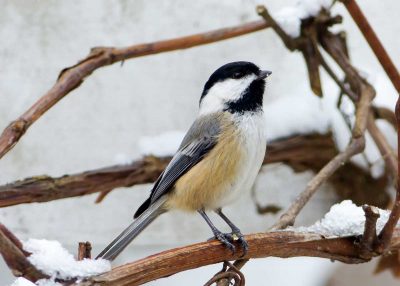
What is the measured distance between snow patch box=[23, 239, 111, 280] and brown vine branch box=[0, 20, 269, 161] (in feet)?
1.57

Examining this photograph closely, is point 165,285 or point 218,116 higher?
point 218,116

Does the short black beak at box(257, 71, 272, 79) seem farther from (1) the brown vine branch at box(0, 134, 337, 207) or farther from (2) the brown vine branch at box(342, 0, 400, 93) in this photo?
(1) the brown vine branch at box(0, 134, 337, 207)

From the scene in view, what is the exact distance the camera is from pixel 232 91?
1.66 m

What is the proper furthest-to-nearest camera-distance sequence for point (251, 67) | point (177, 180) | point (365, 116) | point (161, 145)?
point (161, 145)
point (365, 116)
point (251, 67)
point (177, 180)

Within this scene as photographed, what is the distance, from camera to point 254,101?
165 cm

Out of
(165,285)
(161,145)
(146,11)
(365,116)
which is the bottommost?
(165,285)

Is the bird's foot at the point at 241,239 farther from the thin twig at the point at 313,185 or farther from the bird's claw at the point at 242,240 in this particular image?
the thin twig at the point at 313,185

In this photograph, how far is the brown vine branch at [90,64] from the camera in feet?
5.26

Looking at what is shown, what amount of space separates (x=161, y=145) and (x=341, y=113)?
21.8 inches

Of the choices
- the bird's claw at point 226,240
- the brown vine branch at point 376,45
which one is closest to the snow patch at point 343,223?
the bird's claw at point 226,240

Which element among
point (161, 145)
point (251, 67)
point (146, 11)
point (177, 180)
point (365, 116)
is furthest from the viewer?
point (146, 11)

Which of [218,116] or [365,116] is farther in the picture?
[365,116]

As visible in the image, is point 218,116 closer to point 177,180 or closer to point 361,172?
point 177,180

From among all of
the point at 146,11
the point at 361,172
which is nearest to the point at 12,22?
the point at 146,11
